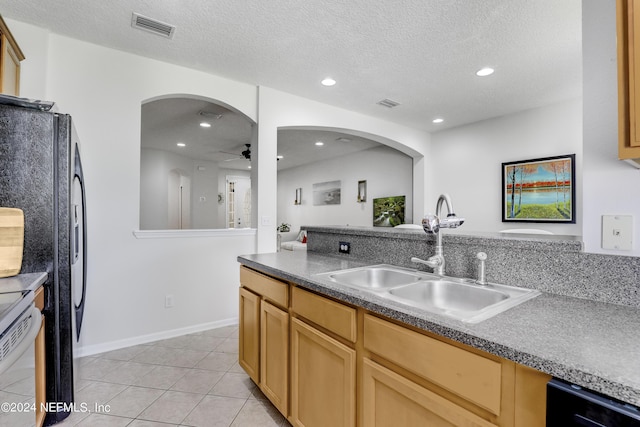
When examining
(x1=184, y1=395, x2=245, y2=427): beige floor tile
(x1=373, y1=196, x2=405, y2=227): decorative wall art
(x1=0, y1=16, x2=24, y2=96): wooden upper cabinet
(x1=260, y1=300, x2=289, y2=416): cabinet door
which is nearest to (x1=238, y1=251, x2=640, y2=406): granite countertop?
(x1=260, y1=300, x2=289, y2=416): cabinet door

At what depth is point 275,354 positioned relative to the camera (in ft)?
5.49

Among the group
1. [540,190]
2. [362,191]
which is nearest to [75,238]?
[540,190]

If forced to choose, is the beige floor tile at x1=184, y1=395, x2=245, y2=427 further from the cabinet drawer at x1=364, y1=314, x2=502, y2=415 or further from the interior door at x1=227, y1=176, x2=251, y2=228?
the interior door at x1=227, y1=176, x2=251, y2=228

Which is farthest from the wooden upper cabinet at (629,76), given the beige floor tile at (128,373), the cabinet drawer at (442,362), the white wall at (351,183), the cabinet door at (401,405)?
the white wall at (351,183)

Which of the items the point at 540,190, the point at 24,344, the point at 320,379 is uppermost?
the point at 540,190

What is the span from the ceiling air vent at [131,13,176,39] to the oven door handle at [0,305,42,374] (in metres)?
2.07

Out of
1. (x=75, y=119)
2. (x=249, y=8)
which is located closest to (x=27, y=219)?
(x=75, y=119)

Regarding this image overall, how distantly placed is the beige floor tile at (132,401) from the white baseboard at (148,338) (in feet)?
2.45

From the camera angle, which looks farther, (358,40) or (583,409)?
(358,40)

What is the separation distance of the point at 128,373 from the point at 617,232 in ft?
9.71

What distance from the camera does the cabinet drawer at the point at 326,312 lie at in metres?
1.21

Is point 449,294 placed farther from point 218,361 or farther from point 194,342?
point 194,342

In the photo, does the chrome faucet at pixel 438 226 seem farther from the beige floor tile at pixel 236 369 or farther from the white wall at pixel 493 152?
the white wall at pixel 493 152

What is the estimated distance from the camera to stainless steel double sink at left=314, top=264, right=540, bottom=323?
1013 mm
